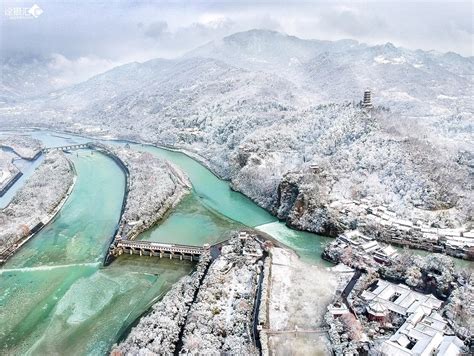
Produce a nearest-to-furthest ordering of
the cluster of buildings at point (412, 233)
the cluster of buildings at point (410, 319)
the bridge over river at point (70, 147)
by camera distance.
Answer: the cluster of buildings at point (410, 319) < the cluster of buildings at point (412, 233) < the bridge over river at point (70, 147)

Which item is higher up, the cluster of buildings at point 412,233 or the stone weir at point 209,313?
the cluster of buildings at point 412,233

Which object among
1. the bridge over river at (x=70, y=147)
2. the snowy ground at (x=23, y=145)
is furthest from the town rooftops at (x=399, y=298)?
the bridge over river at (x=70, y=147)

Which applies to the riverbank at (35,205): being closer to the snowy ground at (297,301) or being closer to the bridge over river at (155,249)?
the bridge over river at (155,249)

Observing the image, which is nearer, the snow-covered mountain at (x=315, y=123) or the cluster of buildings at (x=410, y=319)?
the cluster of buildings at (x=410, y=319)

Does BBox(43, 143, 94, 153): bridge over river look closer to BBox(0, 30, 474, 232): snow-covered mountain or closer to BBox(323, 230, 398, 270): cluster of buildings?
BBox(0, 30, 474, 232): snow-covered mountain

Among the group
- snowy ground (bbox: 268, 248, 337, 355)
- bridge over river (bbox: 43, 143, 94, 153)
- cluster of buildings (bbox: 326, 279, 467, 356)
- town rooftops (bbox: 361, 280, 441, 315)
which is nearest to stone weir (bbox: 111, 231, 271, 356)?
snowy ground (bbox: 268, 248, 337, 355)

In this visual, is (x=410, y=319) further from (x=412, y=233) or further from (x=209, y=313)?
(x=412, y=233)
